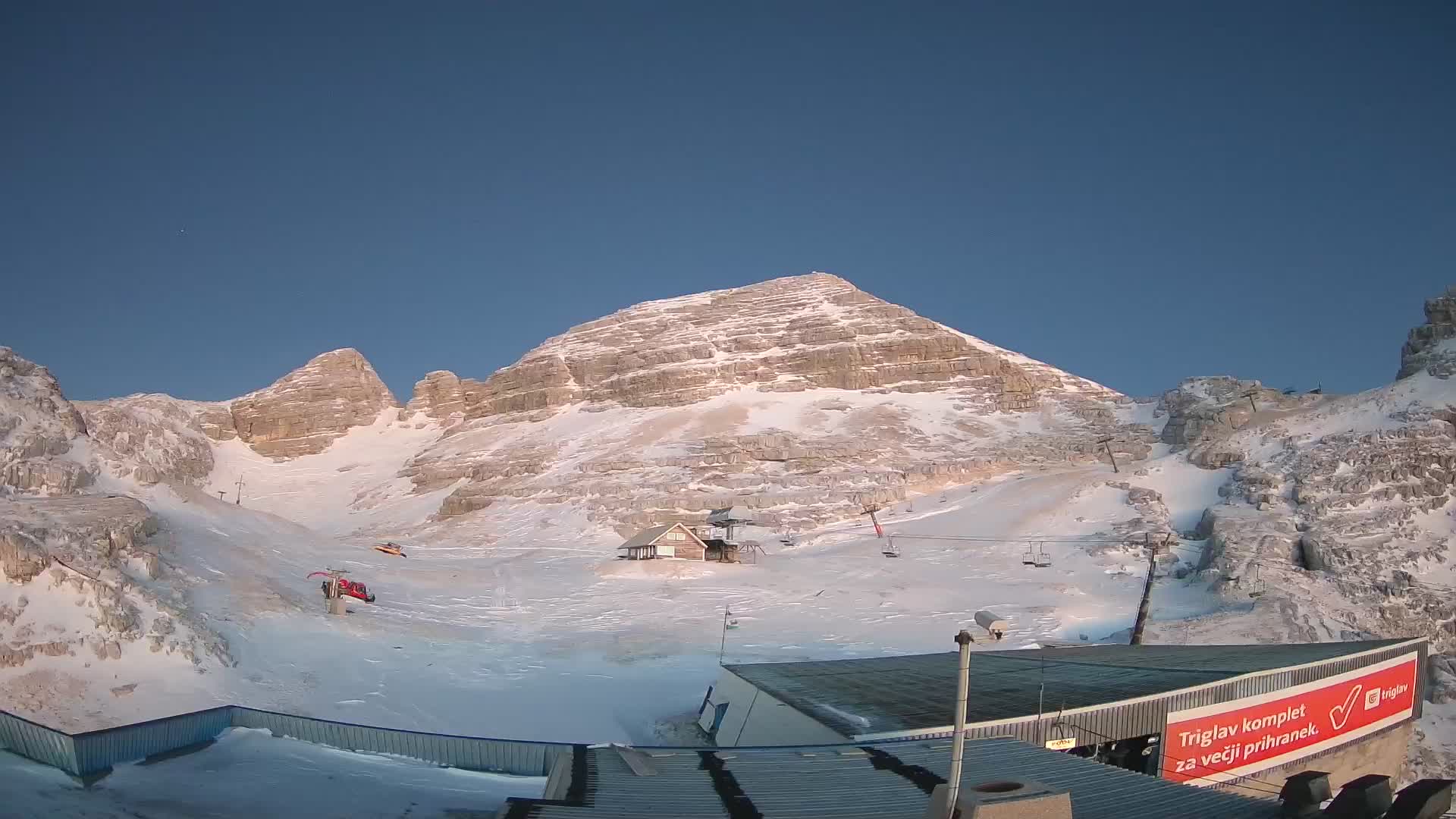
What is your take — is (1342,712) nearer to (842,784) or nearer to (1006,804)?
(842,784)

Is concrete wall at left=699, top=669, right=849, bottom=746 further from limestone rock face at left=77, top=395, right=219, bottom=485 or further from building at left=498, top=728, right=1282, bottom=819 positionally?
limestone rock face at left=77, top=395, right=219, bottom=485

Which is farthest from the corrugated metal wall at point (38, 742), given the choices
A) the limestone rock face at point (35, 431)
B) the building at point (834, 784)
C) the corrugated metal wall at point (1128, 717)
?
the limestone rock face at point (35, 431)

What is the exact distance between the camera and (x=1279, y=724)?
1662cm

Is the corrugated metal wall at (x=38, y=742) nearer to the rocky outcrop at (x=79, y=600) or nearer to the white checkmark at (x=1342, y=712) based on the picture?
the rocky outcrop at (x=79, y=600)

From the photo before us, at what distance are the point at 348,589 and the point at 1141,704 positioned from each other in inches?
1111

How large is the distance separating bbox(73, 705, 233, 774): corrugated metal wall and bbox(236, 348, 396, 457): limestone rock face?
128289 mm

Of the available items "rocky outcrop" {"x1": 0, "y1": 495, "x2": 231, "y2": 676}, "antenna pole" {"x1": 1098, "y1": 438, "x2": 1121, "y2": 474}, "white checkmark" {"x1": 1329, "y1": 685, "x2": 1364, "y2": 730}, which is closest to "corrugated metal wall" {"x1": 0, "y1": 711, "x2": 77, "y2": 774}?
"rocky outcrop" {"x1": 0, "y1": 495, "x2": 231, "y2": 676}

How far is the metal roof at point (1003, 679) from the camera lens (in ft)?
48.7

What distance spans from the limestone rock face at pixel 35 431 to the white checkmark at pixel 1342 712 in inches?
1542

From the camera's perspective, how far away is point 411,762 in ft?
40.8

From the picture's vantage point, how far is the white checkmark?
58.5 ft

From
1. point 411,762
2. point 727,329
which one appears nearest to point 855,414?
point 727,329

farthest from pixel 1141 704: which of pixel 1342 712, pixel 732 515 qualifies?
pixel 732 515

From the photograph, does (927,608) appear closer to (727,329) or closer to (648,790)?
(648,790)
